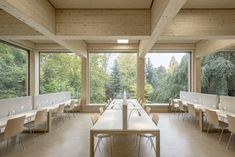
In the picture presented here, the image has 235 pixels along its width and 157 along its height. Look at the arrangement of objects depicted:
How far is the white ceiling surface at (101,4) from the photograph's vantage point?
450 cm

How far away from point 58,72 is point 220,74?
25.0ft

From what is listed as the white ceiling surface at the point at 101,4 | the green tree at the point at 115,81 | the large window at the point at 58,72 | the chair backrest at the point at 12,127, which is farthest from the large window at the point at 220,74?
the chair backrest at the point at 12,127

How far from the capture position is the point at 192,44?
9.51 m

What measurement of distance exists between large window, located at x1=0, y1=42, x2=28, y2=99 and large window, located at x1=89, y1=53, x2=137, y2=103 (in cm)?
279

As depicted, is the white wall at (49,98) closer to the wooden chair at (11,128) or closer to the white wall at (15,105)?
the white wall at (15,105)

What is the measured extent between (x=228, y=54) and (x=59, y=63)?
26.5 feet

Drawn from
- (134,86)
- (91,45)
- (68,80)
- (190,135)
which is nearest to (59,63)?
(68,80)

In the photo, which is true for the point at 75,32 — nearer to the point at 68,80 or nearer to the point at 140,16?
the point at 140,16

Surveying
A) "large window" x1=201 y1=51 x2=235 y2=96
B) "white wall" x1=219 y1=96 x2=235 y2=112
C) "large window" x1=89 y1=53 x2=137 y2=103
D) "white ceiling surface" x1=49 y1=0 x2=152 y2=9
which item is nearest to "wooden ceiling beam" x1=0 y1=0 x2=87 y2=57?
"white ceiling surface" x1=49 y1=0 x2=152 y2=9

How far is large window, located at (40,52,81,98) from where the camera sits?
33.2 feet

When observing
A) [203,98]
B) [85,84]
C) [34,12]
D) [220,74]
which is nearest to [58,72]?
[85,84]

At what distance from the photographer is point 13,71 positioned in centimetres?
840

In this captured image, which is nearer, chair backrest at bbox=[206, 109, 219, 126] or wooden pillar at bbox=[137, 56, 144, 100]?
chair backrest at bbox=[206, 109, 219, 126]

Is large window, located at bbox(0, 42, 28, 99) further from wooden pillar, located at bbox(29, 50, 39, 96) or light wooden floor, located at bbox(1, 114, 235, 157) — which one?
light wooden floor, located at bbox(1, 114, 235, 157)
